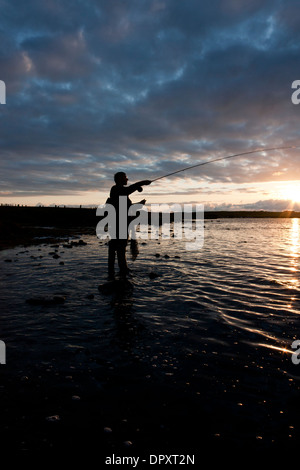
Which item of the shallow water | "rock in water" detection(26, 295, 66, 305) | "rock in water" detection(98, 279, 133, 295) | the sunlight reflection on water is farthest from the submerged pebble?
"rock in water" detection(98, 279, 133, 295)

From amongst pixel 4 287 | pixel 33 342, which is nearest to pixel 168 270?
pixel 4 287

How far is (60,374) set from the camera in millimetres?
5016

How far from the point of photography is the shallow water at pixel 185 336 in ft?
14.3

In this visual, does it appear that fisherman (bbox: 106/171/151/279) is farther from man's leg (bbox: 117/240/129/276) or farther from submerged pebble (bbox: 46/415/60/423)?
submerged pebble (bbox: 46/415/60/423)

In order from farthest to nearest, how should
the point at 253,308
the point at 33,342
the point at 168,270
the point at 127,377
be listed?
1. the point at 168,270
2. the point at 253,308
3. the point at 33,342
4. the point at 127,377

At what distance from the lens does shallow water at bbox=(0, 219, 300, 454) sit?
14.3ft

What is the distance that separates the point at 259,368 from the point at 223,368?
2.19 feet

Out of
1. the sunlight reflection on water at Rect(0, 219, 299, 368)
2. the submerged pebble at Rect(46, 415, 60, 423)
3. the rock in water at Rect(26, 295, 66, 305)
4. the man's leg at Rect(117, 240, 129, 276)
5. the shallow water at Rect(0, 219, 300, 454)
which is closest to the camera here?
the submerged pebble at Rect(46, 415, 60, 423)

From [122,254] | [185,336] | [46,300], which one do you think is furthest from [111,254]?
[185,336]

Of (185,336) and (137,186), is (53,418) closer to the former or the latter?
(185,336)

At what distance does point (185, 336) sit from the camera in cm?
661

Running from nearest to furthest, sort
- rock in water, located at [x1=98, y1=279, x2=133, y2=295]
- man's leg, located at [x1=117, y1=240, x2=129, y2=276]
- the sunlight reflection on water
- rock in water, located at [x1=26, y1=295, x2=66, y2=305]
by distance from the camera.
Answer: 1. the sunlight reflection on water
2. rock in water, located at [x1=26, y1=295, x2=66, y2=305]
3. rock in water, located at [x1=98, y1=279, x2=133, y2=295]
4. man's leg, located at [x1=117, y1=240, x2=129, y2=276]

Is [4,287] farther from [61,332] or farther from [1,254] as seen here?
[1,254]

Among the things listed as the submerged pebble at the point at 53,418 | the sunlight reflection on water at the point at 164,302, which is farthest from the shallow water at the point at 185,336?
the submerged pebble at the point at 53,418
